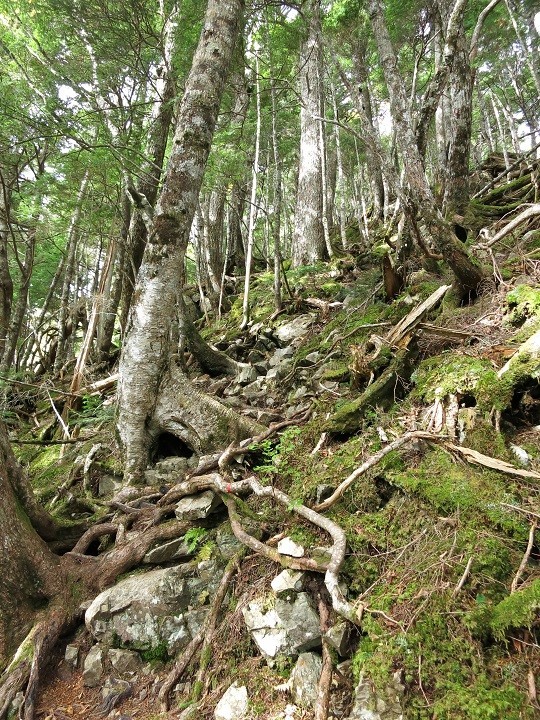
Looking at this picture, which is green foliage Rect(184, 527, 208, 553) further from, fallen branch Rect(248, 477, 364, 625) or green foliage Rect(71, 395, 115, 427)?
green foliage Rect(71, 395, 115, 427)

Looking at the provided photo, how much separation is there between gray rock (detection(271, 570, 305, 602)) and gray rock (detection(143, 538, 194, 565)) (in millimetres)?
1166

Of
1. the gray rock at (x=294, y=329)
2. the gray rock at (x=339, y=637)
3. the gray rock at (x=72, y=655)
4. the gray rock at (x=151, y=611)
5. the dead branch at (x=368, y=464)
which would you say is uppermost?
the gray rock at (x=294, y=329)

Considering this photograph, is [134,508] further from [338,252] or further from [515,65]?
[515,65]

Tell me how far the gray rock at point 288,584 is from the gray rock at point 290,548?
0.12 m

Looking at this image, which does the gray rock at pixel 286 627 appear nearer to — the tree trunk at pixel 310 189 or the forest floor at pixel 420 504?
the forest floor at pixel 420 504

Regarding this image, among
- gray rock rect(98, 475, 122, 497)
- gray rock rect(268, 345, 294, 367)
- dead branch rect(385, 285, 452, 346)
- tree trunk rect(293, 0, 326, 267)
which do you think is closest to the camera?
dead branch rect(385, 285, 452, 346)

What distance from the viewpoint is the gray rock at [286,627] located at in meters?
2.54

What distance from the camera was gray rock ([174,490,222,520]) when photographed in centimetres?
383

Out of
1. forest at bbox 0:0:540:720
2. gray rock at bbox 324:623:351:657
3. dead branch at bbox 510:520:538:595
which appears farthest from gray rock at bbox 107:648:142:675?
dead branch at bbox 510:520:538:595

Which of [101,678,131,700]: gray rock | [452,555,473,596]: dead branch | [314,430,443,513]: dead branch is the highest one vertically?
[314,430,443,513]: dead branch

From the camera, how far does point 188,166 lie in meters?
5.04

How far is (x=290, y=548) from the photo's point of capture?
2986 mm

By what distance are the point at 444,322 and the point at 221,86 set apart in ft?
14.1

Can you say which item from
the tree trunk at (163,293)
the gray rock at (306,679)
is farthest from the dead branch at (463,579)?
the tree trunk at (163,293)
